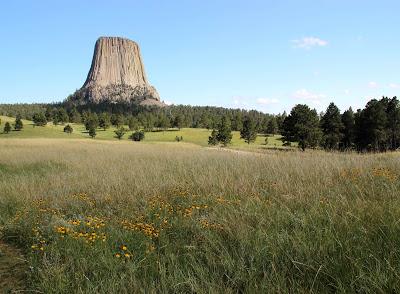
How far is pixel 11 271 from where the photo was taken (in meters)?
4.39

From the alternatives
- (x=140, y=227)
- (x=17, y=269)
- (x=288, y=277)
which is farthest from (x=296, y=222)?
(x=17, y=269)

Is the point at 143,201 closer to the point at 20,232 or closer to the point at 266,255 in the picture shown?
the point at 20,232

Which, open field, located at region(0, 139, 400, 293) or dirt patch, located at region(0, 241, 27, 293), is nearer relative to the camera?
open field, located at region(0, 139, 400, 293)

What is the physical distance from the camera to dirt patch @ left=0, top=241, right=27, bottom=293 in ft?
13.0

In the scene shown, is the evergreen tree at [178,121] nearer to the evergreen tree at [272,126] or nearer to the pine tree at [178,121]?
the pine tree at [178,121]

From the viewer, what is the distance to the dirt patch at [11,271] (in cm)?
395

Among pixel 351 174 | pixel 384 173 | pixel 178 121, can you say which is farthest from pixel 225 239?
pixel 178 121

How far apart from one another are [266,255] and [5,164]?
63.2 feet

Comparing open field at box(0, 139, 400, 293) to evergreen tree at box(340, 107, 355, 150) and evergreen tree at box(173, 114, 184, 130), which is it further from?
evergreen tree at box(173, 114, 184, 130)

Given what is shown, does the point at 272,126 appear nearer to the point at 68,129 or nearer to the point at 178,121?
the point at 178,121

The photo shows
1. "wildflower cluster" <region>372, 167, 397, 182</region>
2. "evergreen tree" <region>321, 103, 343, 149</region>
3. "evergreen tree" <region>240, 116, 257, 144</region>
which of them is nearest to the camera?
"wildflower cluster" <region>372, 167, 397, 182</region>

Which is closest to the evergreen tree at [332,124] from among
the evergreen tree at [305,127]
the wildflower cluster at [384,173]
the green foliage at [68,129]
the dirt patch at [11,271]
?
Answer: the evergreen tree at [305,127]

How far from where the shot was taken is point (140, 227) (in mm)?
5129

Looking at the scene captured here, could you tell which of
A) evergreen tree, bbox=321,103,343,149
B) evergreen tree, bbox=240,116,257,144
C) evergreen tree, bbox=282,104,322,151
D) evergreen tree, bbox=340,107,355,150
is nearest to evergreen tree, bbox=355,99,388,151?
evergreen tree, bbox=340,107,355,150
